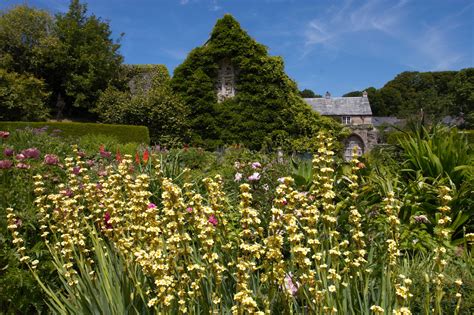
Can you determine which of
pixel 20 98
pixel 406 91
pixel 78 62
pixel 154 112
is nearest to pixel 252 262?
pixel 154 112

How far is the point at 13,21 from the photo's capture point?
2741cm

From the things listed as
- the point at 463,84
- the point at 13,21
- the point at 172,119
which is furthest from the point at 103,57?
the point at 463,84

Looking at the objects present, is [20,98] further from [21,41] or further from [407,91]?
[407,91]

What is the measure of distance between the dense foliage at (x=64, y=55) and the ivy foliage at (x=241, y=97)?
30.9 feet

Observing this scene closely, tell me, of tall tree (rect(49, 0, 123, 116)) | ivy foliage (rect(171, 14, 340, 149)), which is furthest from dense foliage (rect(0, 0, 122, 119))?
ivy foliage (rect(171, 14, 340, 149))

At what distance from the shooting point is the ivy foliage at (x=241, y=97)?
62.6 feet

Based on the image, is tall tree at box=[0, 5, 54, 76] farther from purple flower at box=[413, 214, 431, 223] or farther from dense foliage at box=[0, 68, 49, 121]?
purple flower at box=[413, 214, 431, 223]

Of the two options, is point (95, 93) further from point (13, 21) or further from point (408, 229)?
point (408, 229)

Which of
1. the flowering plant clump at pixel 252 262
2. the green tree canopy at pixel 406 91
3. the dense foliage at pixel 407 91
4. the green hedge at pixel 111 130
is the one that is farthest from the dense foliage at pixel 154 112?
the green tree canopy at pixel 406 91

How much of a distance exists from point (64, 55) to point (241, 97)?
47.5ft

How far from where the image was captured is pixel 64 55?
25.8 metres

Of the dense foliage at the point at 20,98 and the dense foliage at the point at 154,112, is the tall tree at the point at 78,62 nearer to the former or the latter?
the dense foliage at the point at 20,98

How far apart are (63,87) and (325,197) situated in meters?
29.0

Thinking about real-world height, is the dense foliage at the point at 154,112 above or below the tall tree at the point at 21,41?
below
